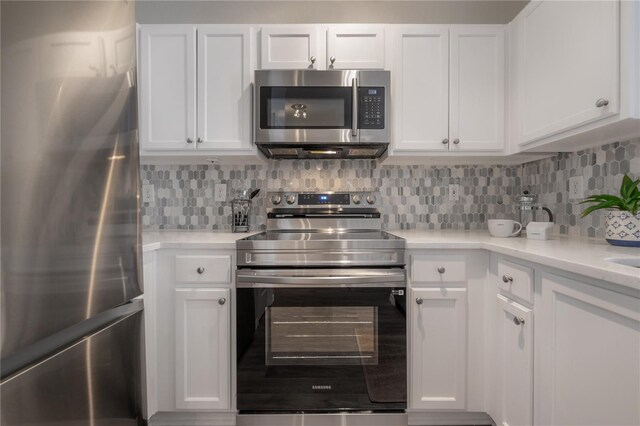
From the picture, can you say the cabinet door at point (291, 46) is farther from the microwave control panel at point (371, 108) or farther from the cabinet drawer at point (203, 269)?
the cabinet drawer at point (203, 269)

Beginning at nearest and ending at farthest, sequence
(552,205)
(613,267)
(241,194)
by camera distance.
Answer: (613,267) < (552,205) < (241,194)

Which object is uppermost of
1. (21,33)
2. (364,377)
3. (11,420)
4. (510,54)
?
(510,54)

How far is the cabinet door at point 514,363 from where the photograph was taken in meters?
1.27

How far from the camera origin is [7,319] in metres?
0.54

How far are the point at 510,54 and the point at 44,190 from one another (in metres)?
2.17

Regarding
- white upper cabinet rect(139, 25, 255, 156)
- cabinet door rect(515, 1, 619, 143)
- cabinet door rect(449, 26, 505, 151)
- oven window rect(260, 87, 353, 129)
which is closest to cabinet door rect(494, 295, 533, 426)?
cabinet door rect(515, 1, 619, 143)

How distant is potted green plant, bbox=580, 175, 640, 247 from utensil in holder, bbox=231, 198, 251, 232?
168 centimetres

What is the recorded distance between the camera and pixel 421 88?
74.8 inches

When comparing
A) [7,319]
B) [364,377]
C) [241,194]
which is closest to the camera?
[7,319]

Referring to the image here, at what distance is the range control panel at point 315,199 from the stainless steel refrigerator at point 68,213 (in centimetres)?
133

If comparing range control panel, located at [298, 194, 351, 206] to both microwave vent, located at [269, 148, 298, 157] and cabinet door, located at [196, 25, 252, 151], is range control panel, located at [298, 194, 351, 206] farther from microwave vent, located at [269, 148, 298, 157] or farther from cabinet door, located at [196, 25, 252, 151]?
cabinet door, located at [196, 25, 252, 151]

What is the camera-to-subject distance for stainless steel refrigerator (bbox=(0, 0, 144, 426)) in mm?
552

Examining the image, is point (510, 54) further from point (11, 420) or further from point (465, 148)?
point (11, 420)

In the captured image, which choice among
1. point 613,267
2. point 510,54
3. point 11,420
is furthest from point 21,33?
point 510,54
